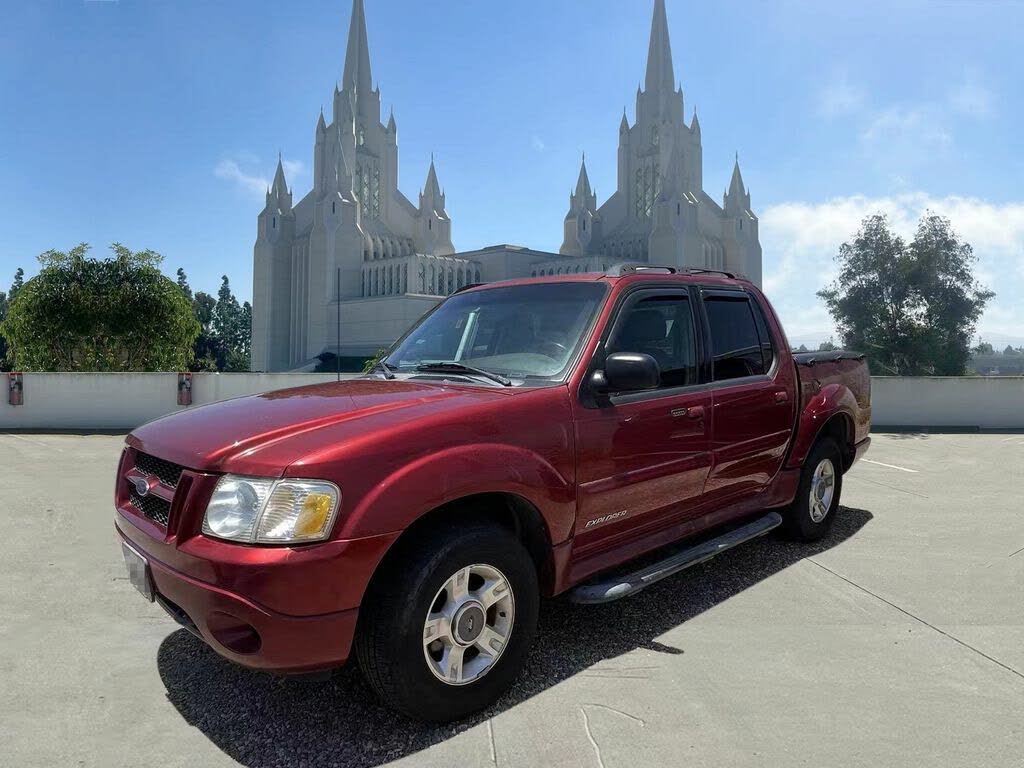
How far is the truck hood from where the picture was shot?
2498 mm

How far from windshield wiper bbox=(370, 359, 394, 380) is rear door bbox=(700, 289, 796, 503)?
1.84m

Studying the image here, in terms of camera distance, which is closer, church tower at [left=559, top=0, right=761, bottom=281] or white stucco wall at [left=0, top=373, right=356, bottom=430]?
white stucco wall at [left=0, top=373, right=356, bottom=430]

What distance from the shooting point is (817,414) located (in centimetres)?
503

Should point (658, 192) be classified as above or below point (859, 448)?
above

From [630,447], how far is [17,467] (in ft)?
32.9

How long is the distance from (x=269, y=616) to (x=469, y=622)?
0.77m

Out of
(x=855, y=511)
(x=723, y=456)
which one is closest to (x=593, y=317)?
(x=723, y=456)

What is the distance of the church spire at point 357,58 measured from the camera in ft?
266

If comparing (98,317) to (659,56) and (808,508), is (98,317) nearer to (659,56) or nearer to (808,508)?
(808,508)

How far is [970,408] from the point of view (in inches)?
647

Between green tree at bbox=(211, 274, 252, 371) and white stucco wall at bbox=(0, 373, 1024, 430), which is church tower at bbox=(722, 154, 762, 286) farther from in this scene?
green tree at bbox=(211, 274, 252, 371)

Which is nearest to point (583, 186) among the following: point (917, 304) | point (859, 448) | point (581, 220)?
point (581, 220)

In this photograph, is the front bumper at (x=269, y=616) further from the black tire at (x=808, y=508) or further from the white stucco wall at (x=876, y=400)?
the white stucco wall at (x=876, y=400)

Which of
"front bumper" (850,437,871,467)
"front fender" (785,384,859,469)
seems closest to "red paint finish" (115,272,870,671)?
"front fender" (785,384,859,469)
